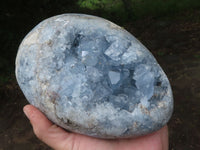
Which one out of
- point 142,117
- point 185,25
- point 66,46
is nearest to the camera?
point 142,117

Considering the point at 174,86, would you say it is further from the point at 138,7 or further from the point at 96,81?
the point at 138,7

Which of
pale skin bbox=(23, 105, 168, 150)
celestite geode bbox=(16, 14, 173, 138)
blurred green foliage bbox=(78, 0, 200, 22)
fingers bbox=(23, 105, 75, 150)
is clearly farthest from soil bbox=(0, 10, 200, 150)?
celestite geode bbox=(16, 14, 173, 138)

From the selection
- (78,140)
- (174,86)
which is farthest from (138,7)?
(78,140)

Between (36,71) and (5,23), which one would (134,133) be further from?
(5,23)

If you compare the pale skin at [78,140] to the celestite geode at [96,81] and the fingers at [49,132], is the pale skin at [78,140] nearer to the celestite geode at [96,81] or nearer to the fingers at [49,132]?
the fingers at [49,132]

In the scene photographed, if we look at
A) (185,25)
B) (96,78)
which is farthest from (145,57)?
(185,25)

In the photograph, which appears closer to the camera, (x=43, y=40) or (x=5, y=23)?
(x=43, y=40)
